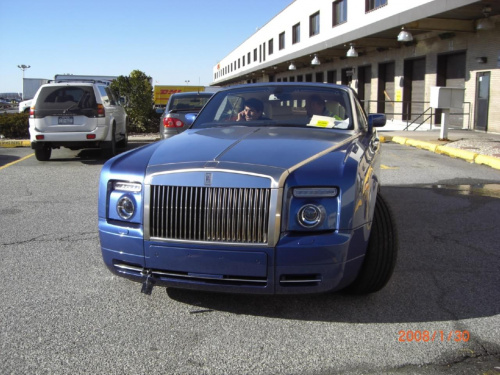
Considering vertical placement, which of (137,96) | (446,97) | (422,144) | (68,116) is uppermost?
(137,96)

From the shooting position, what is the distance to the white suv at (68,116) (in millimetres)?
10750

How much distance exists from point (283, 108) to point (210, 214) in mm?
2045

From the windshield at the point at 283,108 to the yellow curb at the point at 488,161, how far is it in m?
6.59

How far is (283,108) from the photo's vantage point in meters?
4.82

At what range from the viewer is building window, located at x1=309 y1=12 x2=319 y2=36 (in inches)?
1402

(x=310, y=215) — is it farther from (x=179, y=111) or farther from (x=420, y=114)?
(x=420, y=114)

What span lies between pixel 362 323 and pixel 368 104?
25027 millimetres

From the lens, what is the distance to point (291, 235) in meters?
A: 3.02

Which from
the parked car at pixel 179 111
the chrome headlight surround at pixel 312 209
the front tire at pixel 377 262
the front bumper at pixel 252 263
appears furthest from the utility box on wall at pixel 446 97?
the chrome headlight surround at pixel 312 209

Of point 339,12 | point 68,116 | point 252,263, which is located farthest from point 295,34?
point 252,263

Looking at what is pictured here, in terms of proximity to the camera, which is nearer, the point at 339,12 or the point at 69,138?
the point at 69,138

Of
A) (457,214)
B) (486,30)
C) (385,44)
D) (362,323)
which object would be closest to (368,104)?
(385,44)

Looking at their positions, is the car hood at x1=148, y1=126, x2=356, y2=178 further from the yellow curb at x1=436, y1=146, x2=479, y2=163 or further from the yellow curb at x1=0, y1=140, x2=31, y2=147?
the yellow curb at x1=0, y1=140, x2=31, y2=147

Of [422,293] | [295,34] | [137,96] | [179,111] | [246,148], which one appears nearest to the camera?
[246,148]
